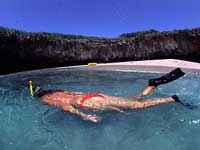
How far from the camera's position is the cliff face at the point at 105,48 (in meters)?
17.9

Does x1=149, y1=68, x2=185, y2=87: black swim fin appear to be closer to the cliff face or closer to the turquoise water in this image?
the turquoise water

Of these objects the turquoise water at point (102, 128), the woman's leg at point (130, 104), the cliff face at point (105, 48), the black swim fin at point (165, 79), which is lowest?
the turquoise water at point (102, 128)

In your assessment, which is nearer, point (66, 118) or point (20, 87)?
point (66, 118)

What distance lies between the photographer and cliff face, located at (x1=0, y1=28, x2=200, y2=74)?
17891 mm

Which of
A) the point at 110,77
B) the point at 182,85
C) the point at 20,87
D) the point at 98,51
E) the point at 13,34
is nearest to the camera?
the point at 182,85

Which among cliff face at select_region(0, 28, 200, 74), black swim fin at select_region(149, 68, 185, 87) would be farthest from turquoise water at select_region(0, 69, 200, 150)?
cliff face at select_region(0, 28, 200, 74)

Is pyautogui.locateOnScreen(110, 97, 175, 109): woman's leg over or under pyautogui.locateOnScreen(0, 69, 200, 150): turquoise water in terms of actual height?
over

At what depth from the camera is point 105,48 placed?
1895cm

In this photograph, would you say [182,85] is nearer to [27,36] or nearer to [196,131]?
[196,131]

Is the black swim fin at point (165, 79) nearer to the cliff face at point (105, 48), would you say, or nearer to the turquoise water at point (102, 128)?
the turquoise water at point (102, 128)

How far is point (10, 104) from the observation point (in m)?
8.34

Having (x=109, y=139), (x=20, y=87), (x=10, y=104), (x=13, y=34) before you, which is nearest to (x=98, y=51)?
(x=13, y=34)

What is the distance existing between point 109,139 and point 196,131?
Answer: 126cm

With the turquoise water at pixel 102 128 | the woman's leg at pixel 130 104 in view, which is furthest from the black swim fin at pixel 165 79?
the woman's leg at pixel 130 104
